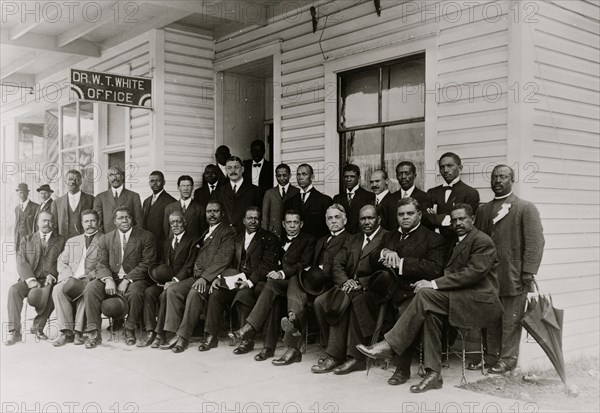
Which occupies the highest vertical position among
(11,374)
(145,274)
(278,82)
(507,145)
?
(278,82)

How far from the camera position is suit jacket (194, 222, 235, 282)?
6535 millimetres

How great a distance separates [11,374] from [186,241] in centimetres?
225

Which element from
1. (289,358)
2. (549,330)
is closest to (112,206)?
(289,358)

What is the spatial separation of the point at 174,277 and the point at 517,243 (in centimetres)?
360

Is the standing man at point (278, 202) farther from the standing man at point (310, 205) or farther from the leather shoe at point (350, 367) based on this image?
the leather shoe at point (350, 367)

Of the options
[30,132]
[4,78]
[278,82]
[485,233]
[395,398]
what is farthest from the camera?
[30,132]

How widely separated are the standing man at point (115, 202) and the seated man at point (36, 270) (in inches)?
28.5

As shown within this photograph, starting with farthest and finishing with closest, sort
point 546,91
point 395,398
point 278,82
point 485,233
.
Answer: point 278,82, point 546,91, point 485,233, point 395,398

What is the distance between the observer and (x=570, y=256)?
19.6 ft

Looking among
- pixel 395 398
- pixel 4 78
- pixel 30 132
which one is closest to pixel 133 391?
pixel 395 398

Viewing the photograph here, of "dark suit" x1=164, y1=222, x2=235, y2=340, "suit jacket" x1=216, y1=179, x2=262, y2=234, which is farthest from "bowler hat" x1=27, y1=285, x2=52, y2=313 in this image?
"suit jacket" x1=216, y1=179, x2=262, y2=234

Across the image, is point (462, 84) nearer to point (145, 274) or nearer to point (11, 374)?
point (145, 274)

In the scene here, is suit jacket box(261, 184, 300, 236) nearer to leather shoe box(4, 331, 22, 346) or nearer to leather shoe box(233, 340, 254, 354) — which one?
leather shoe box(233, 340, 254, 354)

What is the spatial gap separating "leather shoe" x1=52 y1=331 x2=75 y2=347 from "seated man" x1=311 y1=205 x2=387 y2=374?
292 centimetres
